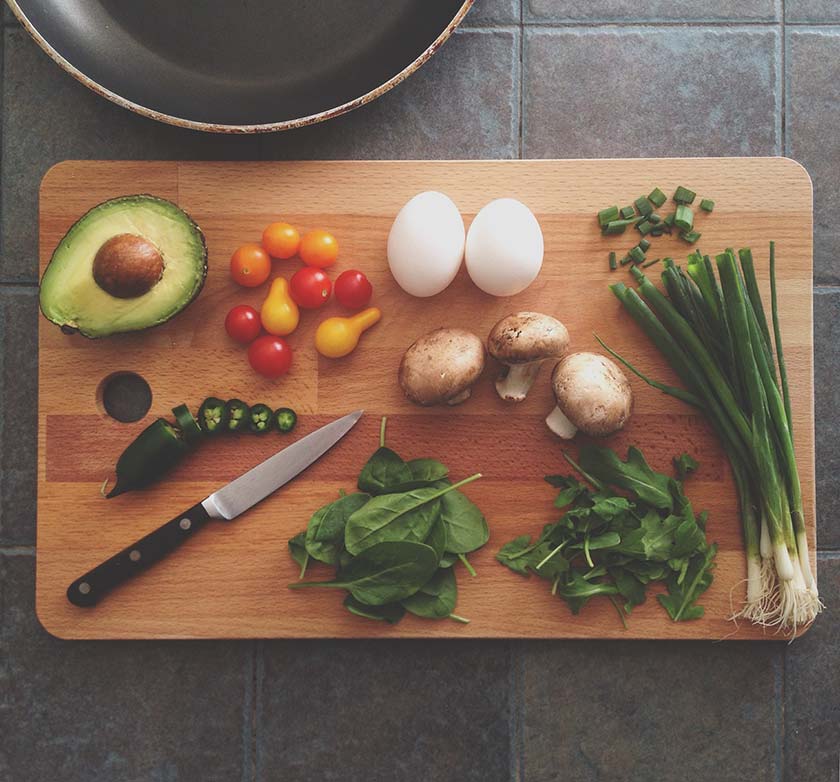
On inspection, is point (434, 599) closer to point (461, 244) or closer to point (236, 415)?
point (236, 415)

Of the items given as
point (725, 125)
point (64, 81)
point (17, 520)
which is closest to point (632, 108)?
point (725, 125)

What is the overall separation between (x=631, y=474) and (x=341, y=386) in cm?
43

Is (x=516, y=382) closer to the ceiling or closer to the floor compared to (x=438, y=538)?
closer to the ceiling

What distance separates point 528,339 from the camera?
1.00 meters

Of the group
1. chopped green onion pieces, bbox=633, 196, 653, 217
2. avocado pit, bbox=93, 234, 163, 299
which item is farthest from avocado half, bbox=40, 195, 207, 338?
chopped green onion pieces, bbox=633, 196, 653, 217

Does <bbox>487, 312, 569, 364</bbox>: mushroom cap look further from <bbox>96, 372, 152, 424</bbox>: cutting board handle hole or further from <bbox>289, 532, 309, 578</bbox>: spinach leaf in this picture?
<bbox>96, 372, 152, 424</bbox>: cutting board handle hole

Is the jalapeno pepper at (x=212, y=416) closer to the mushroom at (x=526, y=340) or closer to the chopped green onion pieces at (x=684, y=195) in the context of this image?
the mushroom at (x=526, y=340)

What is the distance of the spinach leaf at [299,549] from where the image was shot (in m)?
1.08

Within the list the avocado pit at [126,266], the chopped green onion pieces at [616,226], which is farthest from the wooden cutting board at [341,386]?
the avocado pit at [126,266]

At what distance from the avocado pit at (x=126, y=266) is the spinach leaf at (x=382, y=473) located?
38cm

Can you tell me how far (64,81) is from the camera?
1.16 metres

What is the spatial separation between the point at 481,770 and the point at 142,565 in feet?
1.97

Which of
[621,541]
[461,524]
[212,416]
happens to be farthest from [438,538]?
[212,416]

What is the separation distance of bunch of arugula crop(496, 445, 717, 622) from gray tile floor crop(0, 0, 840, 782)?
0.13 m
